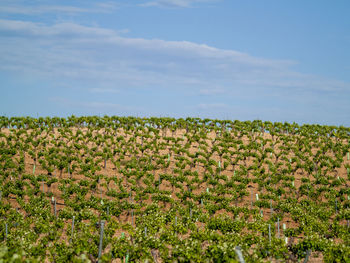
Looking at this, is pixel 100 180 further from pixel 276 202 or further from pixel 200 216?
pixel 276 202

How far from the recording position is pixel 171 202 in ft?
110

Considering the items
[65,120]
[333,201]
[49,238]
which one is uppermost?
[65,120]

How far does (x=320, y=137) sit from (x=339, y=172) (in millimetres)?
11825

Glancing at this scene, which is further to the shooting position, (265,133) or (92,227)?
(265,133)

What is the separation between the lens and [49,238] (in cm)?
2394

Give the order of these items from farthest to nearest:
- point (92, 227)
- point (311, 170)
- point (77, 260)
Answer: point (311, 170) → point (92, 227) → point (77, 260)

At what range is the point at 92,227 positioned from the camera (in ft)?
84.2

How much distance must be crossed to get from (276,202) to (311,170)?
11.2 meters

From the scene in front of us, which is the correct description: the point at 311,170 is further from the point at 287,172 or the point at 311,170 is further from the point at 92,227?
the point at 92,227

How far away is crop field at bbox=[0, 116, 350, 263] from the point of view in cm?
2153

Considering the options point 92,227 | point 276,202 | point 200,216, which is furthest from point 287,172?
point 92,227

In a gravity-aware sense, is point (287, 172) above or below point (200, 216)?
above

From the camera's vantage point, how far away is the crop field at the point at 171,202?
2153cm

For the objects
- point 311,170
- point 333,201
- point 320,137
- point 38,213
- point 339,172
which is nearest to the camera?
point 38,213
